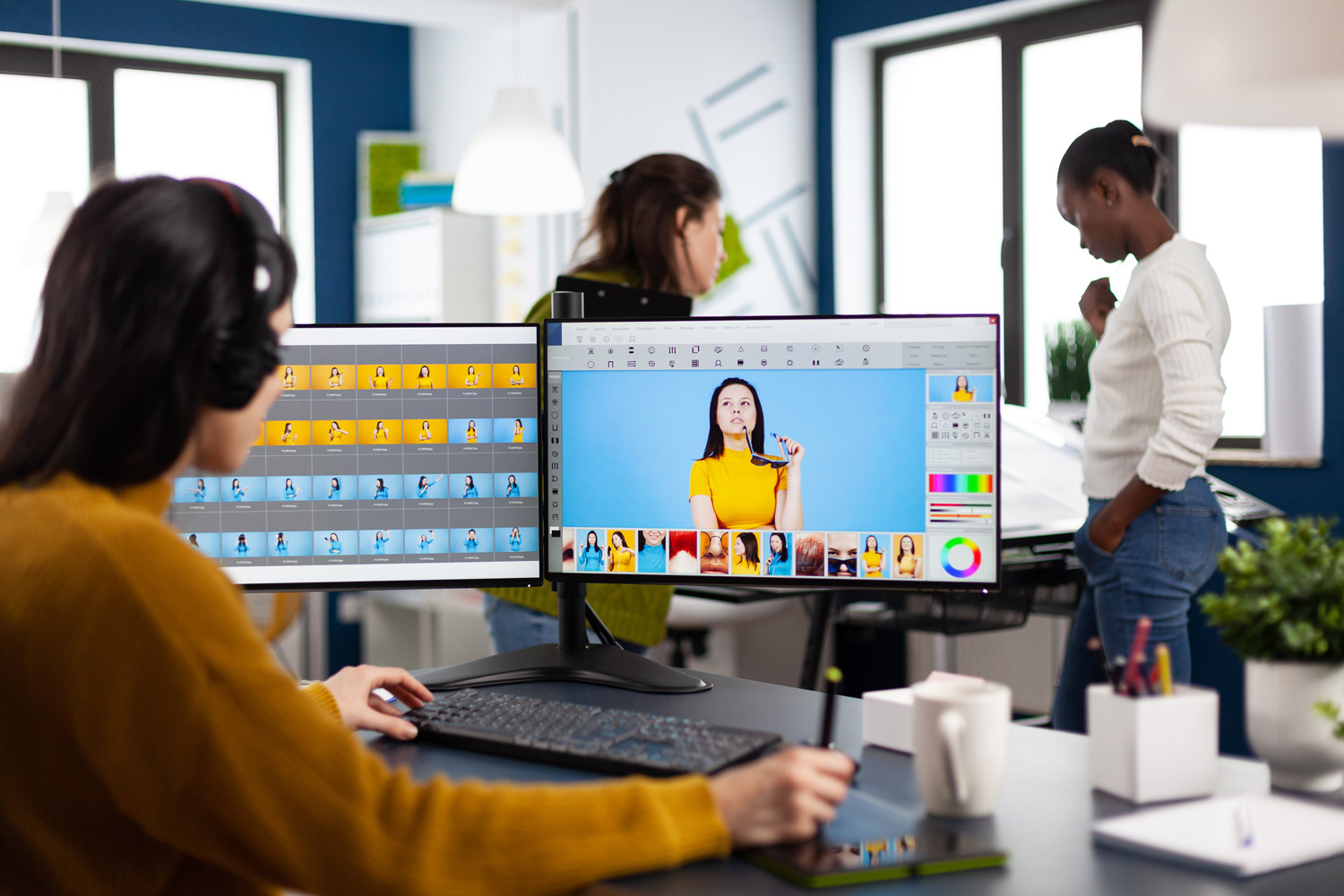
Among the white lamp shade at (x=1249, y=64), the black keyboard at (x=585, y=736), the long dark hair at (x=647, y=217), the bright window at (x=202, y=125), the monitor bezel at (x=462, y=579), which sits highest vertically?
the bright window at (x=202, y=125)

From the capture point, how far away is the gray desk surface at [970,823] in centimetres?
84

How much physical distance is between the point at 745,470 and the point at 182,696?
76cm

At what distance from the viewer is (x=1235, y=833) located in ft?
2.97

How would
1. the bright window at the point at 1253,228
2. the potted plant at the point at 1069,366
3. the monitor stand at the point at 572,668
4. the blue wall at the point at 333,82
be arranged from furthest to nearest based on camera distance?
the blue wall at the point at 333,82, the potted plant at the point at 1069,366, the bright window at the point at 1253,228, the monitor stand at the point at 572,668

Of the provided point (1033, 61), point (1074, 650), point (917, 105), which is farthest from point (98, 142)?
point (1074, 650)

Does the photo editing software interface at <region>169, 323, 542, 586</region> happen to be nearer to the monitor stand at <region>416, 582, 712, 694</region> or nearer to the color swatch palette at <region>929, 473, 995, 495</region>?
the monitor stand at <region>416, 582, 712, 694</region>

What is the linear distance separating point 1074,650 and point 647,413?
1180 mm

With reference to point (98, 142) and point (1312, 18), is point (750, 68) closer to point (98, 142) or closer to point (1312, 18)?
point (98, 142)

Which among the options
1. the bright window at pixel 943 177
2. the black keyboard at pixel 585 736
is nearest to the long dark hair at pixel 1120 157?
the black keyboard at pixel 585 736

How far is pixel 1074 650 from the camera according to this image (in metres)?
2.30

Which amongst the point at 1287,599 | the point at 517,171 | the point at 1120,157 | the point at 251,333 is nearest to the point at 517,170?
the point at 517,171

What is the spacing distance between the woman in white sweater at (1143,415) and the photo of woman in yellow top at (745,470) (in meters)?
0.91

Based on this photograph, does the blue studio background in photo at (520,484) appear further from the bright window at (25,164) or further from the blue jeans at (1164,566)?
the bright window at (25,164)

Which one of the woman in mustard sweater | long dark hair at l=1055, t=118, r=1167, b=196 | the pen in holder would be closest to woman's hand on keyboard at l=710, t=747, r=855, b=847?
the woman in mustard sweater
